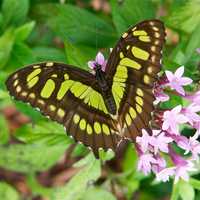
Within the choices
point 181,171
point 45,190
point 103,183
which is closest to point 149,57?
point 181,171

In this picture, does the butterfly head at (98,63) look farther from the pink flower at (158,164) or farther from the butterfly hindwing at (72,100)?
the pink flower at (158,164)

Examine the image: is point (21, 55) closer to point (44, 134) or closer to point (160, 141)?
point (44, 134)

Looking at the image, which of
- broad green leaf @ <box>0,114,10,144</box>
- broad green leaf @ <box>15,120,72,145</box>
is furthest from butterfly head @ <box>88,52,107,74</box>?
broad green leaf @ <box>0,114,10,144</box>

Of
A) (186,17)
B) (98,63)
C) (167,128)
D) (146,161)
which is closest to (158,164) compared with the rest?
(146,161)

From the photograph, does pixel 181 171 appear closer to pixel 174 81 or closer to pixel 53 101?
pixel 174 81

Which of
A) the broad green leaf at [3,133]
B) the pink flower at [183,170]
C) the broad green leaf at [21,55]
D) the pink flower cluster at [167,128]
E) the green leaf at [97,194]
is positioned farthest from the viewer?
the broad green leaf at [3,133]

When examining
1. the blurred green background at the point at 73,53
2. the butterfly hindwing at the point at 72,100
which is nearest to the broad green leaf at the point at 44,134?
the blurred green background at the point at 73,53
